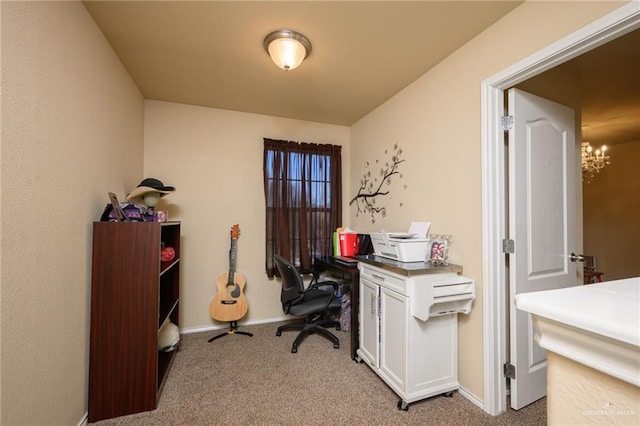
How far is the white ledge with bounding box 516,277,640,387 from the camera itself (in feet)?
1.19

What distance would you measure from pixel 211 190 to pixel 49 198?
1.70 metres

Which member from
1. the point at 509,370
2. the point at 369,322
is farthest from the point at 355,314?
the point at 509,370

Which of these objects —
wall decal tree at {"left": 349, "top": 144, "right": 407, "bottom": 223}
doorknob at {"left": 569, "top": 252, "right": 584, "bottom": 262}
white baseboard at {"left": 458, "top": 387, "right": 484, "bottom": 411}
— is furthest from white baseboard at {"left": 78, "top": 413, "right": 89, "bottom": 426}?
doorknob at {"left": 569, "top": 252, "right": 584, "bottom": 262}

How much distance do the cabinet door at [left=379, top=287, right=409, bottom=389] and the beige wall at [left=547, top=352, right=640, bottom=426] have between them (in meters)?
1.27

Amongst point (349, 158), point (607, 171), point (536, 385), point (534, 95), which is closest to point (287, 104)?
point (349, 158)

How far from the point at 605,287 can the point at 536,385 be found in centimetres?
170

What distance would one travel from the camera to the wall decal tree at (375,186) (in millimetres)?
2629

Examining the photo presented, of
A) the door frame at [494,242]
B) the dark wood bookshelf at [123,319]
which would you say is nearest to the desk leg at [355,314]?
the door frame at [494,242]

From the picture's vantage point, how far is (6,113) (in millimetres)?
1026

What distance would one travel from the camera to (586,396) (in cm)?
42

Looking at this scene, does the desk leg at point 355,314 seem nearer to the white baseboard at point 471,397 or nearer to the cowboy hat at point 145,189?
the white baseboard at point 471,397

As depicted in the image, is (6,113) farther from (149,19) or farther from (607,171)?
(607,171)

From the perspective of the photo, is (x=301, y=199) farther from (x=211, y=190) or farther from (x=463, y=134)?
(x=463, y=134)

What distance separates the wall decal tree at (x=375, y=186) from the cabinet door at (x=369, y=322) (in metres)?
0.89
